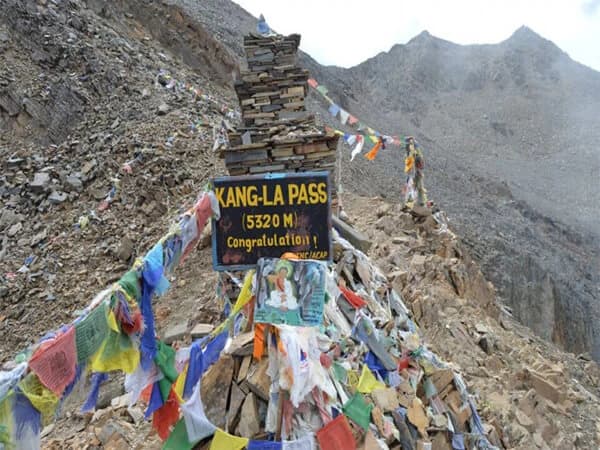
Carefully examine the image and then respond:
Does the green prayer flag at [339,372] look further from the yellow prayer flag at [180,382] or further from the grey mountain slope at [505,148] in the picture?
the grey mountain slope at [505,148]

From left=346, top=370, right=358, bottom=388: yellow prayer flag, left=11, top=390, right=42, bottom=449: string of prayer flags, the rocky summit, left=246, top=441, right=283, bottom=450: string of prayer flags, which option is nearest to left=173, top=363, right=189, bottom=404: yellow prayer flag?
the rocky summit

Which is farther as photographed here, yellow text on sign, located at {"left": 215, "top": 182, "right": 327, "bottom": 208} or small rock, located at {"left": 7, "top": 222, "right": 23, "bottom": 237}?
small rock, located at {"left": 7, "top": 222, "right": 23, "bottom": 237}

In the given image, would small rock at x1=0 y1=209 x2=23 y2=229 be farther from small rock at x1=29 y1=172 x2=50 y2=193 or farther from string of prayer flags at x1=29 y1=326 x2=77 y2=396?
string of prayer flags at x1=29 y1=326 x2=77 y2=396

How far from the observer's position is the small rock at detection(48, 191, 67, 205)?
14.6m

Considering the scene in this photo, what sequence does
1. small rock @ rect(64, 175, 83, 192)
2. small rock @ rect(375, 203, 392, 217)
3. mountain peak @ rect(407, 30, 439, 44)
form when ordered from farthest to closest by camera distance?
mountain peak @ rect(407, 30, 439, 44) < small rock @ rect(64, 175, 83, 192) < small rock @ rect(375, 203, 392, 217)

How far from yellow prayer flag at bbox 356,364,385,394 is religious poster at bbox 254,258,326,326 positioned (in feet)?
3.39

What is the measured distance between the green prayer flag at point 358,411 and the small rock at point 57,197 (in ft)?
40.3

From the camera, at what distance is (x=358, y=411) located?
15.5 ft

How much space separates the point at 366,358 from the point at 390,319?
3.12ft

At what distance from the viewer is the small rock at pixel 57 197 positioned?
1455 cm

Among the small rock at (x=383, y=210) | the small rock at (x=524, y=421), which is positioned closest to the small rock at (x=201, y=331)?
the small rock at (x=524, y=421)

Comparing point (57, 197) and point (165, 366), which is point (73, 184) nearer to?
point (57, 197)

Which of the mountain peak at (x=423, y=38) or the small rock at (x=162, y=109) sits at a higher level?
the mountain peak at (x=423, y=38)

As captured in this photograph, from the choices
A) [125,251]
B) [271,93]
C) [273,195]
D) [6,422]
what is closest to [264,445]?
[6,422]
